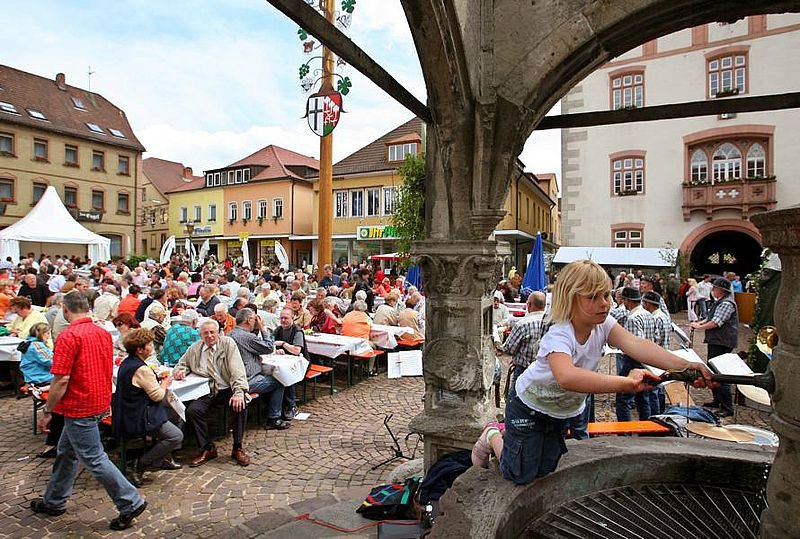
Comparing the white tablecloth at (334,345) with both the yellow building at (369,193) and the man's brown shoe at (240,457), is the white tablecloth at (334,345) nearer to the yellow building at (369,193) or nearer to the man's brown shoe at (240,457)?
the man's brown shoe at (240,457)

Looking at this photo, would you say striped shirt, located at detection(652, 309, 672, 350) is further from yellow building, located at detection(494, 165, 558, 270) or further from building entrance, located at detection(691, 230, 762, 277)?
building entrance, located at detection(691, 230, 762, 277)

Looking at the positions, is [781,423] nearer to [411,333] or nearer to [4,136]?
[411,333]

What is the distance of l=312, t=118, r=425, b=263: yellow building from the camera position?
31.5 metres

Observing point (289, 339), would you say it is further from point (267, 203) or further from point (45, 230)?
point (267, 203)

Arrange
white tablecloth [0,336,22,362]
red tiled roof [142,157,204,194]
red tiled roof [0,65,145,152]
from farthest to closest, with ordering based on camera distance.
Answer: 1. red tiled roof [142,157,204,194]
2. red tiled roof [0,65,145,152]
3. white tablecloth [0,336,22,362]

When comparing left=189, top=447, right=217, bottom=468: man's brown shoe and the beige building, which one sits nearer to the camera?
left=189, top=447, right=217, bottom=468: man's brown shoe

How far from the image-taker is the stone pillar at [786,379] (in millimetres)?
1633

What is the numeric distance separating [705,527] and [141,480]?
490 centimetres

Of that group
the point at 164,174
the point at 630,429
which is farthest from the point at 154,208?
the point at 630,429

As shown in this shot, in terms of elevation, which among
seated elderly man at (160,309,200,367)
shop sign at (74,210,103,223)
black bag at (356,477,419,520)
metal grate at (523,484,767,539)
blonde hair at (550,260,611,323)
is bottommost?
black bag at (356,477,419,520)

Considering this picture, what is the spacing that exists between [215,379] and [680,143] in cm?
2403

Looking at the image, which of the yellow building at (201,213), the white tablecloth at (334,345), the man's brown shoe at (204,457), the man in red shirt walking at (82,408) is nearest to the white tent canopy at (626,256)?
the white tablecloth at (334,345)

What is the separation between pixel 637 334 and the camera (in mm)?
6531

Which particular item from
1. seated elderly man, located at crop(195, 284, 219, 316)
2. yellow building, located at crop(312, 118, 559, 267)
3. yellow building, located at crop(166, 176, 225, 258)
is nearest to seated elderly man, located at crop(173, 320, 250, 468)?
seated elderly man, located at crop(195, 284, 219, 316)
